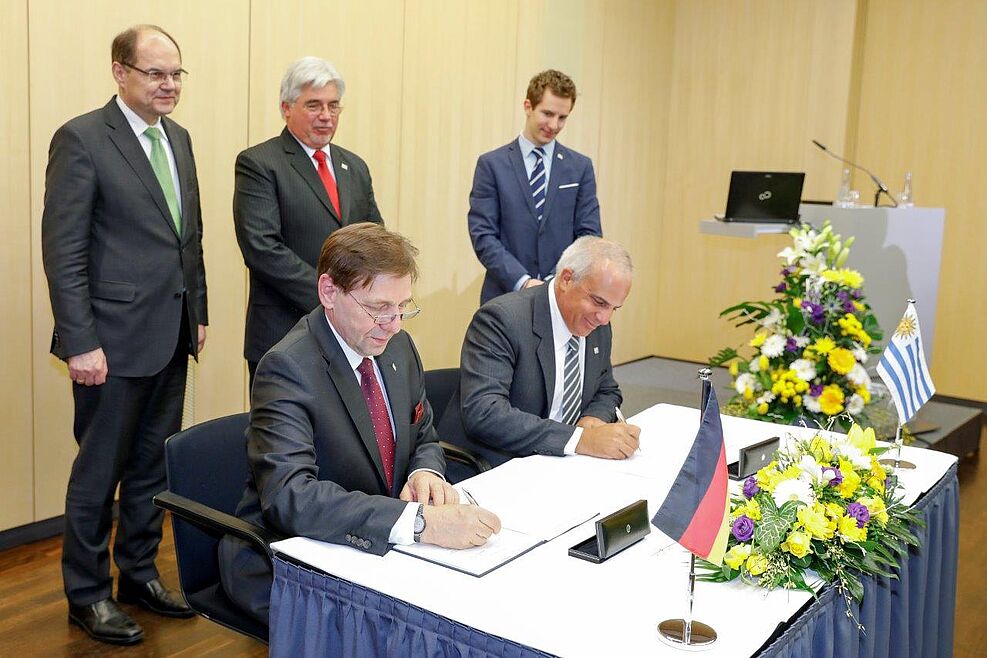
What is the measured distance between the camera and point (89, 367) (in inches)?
125

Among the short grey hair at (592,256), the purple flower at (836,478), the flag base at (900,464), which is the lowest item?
the flag base at (900,464)

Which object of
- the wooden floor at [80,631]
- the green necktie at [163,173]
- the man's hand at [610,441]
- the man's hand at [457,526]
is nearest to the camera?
the man's hand at [457,526]

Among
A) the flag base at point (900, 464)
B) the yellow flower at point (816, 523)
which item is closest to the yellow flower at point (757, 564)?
the yellow flower at point (816, 523)

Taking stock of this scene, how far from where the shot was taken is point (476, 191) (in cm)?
468

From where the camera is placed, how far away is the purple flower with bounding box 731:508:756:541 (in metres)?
2.00

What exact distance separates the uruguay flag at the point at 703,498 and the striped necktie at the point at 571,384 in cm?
146

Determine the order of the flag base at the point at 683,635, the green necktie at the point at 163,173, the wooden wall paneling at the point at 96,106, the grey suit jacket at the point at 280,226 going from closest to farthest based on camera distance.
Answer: the flag base at the point at 683,635, the green necktie at the point at 163,173, the grey suit jacket at the point at 280,226, the wooden wall paneling at the point at 96,106

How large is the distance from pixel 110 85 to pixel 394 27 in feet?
5.92

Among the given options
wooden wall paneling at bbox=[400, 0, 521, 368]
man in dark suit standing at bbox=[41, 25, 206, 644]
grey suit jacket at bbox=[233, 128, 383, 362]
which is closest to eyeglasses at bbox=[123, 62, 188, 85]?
man in dark suit standing at bbox=[41, 25, 206, 644]

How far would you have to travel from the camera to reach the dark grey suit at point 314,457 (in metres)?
2.08

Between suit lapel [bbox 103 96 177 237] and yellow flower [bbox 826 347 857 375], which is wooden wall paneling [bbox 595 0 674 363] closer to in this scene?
yellow flower [bbox 826 347 857 375]

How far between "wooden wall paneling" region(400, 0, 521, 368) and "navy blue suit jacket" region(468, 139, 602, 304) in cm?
123

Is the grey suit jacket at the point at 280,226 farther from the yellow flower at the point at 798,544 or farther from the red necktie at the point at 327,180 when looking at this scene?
the yellow flower at the point at 798,544

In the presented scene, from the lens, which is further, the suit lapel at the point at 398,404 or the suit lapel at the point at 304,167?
the suit lapel at the point at 304,167
